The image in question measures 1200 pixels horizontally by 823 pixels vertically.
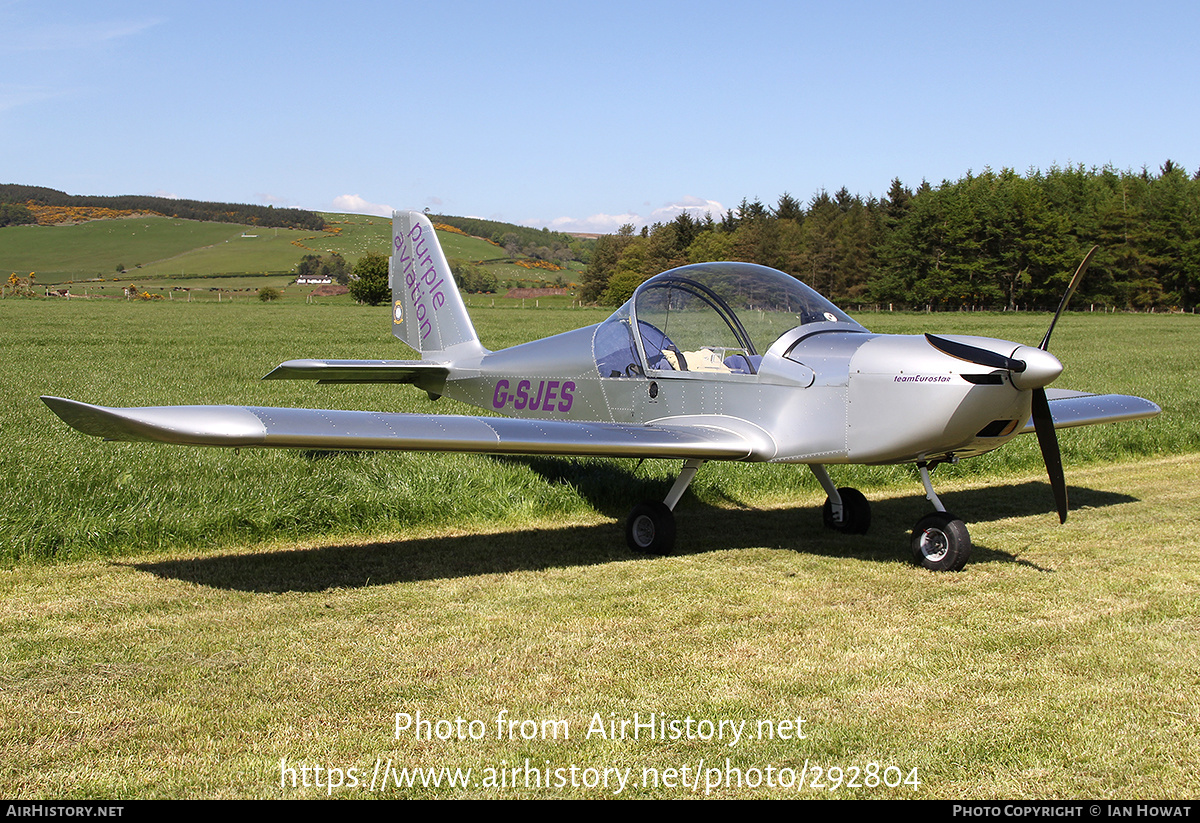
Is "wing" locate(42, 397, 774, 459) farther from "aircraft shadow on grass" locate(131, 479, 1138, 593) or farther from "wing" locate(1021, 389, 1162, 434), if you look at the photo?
"wing" locate(1021, 389, 1162, 434)

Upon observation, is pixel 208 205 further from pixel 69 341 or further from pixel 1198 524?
pixel 1198 524

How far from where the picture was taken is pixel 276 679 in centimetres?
446

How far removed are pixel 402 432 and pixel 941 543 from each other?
393cm

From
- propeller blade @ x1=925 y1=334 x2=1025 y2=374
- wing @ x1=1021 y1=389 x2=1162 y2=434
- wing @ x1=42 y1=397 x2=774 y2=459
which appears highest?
propeller blade @ x1=925 y1=334 x2=1025 y2=374

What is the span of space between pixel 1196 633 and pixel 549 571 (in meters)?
4.06

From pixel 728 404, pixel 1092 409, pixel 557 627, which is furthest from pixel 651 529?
pixel 1092 409

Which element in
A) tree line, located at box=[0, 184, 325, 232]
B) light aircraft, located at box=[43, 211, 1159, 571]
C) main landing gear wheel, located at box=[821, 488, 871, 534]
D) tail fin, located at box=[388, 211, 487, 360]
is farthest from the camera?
tree line, located at box=[0, 184, 325, 232]

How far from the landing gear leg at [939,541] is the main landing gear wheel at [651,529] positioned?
6.11ft

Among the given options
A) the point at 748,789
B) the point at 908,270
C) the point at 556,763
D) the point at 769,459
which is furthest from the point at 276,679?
the point at 908,270

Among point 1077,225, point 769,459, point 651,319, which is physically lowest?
point 769,459

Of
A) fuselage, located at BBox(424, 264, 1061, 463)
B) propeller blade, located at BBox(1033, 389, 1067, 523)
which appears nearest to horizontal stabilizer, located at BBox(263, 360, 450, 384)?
fuselage, located at BBox(424, 264, 1061, 463)

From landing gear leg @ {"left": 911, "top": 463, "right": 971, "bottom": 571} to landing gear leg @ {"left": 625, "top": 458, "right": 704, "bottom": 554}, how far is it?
5.75 feet

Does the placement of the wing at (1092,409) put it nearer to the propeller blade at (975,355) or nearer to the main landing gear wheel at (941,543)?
the main landing gear wheel at (941,543)

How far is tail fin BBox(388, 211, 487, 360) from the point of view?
10.7 m
